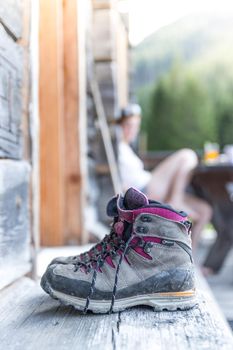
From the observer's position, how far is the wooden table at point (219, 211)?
417cm

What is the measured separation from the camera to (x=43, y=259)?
263cm

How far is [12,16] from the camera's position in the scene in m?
1.68

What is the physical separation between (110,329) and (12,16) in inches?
39.4

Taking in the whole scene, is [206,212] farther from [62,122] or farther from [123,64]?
[123,64]

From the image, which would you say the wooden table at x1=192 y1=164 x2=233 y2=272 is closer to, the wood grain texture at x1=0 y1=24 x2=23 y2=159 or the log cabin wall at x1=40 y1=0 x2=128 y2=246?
the log cabin wall at x1=40 y1=0 x2=128 y2=246

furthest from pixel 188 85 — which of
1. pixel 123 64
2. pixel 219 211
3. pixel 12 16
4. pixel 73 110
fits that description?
pixel 12 16

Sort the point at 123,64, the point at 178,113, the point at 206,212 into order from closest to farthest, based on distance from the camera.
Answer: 1. the point at 206,212
2. the point at 123,64
3. the point at 178,113

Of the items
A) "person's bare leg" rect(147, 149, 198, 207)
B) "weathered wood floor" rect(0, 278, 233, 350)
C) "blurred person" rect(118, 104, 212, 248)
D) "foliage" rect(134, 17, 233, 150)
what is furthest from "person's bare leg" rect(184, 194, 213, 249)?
"foliage" rect(134, 17, 233, 150)

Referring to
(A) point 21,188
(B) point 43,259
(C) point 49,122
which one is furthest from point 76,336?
(C) point 49,122

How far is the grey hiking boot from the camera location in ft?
4.33

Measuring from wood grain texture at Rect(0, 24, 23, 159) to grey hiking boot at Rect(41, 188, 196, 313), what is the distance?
441 mm

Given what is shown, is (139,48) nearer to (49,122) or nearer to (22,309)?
(49,122)

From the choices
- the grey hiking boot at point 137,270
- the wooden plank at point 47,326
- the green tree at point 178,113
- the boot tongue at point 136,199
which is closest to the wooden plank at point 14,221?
the wooden plank at point 47,326

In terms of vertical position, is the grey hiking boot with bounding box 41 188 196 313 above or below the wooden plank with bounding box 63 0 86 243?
below
